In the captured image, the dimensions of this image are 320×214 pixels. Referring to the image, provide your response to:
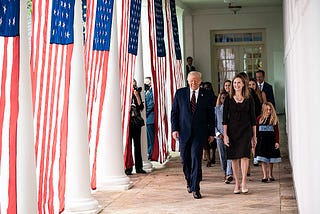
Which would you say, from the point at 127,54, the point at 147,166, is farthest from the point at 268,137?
the point at 147,166

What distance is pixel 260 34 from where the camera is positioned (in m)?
27.1

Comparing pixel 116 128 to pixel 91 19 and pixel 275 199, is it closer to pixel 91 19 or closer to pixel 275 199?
pixel 91 19

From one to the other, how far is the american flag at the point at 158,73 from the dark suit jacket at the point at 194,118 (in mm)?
4279

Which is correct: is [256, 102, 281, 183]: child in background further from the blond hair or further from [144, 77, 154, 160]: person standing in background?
[144, 77, 154, 160]: person standing in background

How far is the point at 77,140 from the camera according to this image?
873cm

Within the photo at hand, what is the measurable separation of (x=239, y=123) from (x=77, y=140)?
8.65ft

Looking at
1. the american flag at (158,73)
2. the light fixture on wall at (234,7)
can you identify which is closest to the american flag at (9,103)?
the american flag at (158,73)

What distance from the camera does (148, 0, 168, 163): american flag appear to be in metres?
14.4

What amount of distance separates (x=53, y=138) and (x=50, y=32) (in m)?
1.17

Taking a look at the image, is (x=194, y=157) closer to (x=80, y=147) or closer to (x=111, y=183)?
(x=111, y=183)

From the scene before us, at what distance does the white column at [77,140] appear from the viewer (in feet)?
28.3

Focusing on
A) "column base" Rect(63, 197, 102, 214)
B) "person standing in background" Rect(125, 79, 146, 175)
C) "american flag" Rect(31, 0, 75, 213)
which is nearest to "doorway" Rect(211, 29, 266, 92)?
"person standing in background" Rect(125, 79, 146, 175)

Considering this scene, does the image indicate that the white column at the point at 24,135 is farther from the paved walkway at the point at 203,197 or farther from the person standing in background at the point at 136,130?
the person standing in background at the point at 136,130

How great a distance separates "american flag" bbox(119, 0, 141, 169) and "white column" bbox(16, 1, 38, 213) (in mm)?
5305
